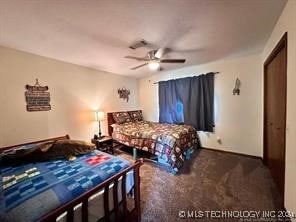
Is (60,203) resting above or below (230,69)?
below

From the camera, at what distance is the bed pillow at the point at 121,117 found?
4339 millimetres

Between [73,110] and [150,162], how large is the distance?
2.18 metres

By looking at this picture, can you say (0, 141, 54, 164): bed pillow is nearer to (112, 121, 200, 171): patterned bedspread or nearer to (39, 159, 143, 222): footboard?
(39, 159, 143, 222): footboard

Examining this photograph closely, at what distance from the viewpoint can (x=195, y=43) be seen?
99.6 inches

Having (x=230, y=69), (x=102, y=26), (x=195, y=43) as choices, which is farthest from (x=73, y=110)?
(x=230, y=69)

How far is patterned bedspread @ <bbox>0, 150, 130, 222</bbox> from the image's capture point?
105 cm

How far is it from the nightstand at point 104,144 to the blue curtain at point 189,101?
1818 mm

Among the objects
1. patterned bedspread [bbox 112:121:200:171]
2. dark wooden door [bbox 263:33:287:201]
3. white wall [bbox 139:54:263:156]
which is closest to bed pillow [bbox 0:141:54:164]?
patterned bedspread [bbox 112:121:200:171]

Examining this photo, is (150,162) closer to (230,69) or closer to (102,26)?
(102,26)

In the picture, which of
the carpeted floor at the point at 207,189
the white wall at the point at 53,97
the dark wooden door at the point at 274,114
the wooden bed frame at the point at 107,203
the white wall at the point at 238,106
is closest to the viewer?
the wooden bed frame at the point at 107,203

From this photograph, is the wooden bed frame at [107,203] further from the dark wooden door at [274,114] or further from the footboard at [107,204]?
the dark wooden door at [274,114]

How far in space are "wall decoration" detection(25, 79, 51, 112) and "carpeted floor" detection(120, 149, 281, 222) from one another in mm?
2383

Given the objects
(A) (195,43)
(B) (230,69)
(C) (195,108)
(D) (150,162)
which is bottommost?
(D) (150,162)

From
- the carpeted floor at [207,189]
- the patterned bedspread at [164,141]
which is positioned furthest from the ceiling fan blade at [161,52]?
the carpeted floor at [207,189]
